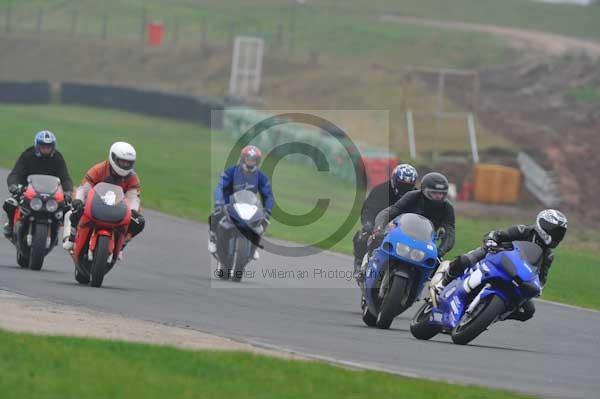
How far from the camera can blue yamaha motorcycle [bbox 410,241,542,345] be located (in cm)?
1183

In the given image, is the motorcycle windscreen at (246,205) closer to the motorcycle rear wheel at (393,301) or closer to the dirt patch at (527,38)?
the motorcycle rear wheel at (393,301)

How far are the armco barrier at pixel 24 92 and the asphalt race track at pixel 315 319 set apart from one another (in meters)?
28.7

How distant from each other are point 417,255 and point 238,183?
4.67 m

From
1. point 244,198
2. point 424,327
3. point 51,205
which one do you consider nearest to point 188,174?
point 244,198

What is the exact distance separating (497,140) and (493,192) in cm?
587

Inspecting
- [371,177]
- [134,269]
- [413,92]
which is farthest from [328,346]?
[413,92]

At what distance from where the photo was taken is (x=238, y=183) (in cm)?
1669

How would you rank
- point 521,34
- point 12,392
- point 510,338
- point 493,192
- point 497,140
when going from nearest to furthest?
point 12,392, point 510,338, point 493,192, point 497,140, point 521,34

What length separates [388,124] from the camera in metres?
43.0

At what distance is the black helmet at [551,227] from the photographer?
12039mm


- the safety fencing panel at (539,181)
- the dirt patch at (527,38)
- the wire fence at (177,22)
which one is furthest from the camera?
the wire fence at (177,22)

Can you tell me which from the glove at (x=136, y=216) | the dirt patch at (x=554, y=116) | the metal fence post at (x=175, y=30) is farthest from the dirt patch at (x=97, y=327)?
the metal fence post at (x=175, y=30)

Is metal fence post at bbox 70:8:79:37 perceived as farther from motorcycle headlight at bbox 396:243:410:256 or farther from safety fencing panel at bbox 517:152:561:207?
motorcycle headlight at bbox 396:243:410:256

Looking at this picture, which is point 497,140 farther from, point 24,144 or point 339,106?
point 24,144
